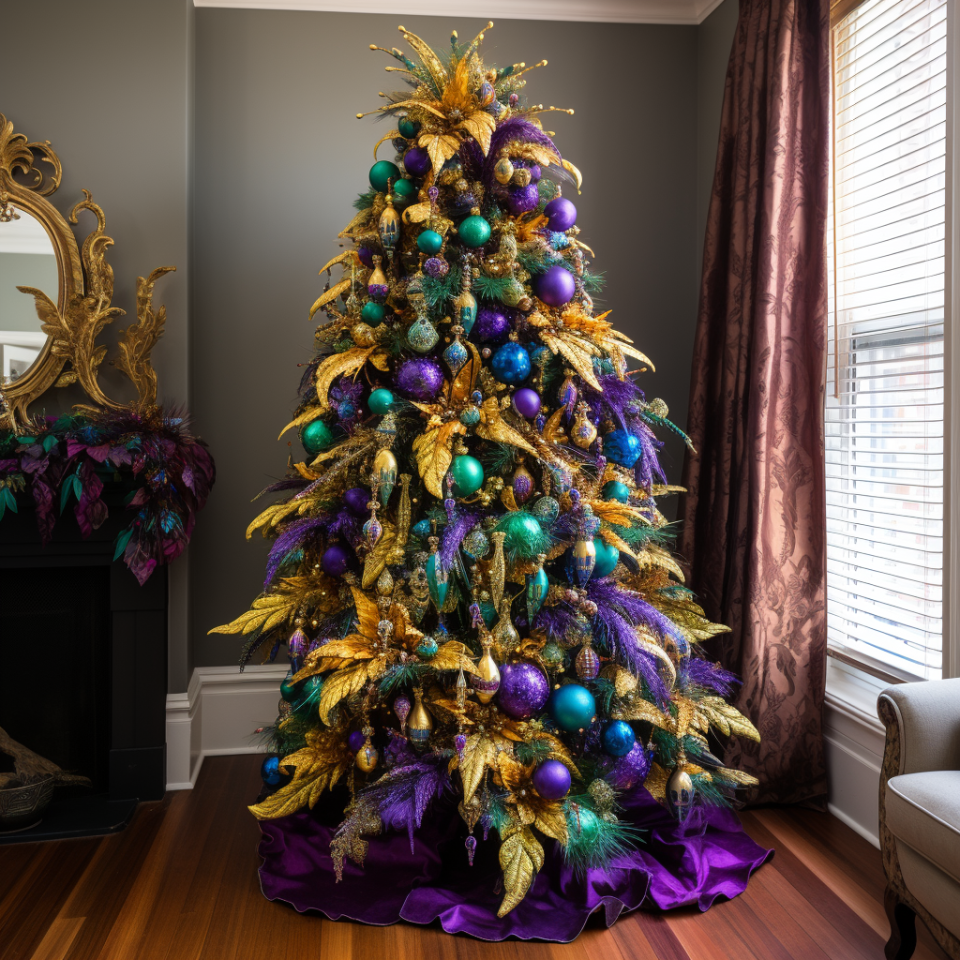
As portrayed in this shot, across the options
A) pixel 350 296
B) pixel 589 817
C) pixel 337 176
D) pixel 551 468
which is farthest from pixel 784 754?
pixel 337 176

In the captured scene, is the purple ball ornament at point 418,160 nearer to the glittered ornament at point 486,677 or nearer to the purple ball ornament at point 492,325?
the purple ball ornament at point 492,325

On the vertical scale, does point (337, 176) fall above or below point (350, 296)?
above

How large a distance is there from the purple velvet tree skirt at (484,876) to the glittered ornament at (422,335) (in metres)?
1.15

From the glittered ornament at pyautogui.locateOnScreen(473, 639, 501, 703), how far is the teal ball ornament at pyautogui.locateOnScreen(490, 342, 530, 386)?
2.04 feet

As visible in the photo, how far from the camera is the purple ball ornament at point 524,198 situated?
1914 mm

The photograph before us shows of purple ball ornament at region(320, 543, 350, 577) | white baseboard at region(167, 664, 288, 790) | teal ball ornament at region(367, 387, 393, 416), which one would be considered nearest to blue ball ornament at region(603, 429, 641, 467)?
teal ball ornament at region(367, 387, 393, 416)

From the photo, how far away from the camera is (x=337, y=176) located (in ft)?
9.09

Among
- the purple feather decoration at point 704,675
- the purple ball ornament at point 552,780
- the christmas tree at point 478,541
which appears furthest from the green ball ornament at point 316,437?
the purple feather decoration at point 704,675

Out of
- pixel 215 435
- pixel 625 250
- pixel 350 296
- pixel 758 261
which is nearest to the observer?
pixel 350 296

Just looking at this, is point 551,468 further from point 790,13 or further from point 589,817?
point 790,13

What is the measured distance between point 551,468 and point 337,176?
1.55 m

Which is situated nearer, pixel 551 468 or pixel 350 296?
pixel 551 468

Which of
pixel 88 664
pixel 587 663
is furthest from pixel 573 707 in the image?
pixel 88 664

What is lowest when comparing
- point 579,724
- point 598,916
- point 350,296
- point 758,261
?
point 598,916
